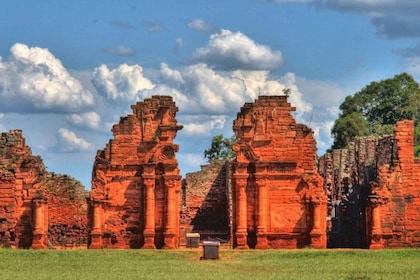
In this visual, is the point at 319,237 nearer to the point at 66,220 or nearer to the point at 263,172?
the point at 263,172

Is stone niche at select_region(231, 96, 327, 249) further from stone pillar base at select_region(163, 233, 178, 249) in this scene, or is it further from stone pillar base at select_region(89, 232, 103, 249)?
stone pillar base at select_region(89, 232, 103, 249)

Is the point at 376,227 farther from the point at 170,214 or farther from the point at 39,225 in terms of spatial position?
the point at 39,225

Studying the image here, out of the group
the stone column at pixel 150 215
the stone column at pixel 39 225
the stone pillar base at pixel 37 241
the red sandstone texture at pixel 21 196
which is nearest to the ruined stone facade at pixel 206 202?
the stone column at pixel 150 215

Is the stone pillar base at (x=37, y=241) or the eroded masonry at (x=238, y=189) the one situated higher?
the eroded masonry at (x=238, y=189)

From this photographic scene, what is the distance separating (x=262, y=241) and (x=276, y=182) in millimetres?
2373

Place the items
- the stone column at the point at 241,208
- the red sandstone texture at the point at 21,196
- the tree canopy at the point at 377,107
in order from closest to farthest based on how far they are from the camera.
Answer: the stone column at the point at 241,208 < the red sandstone texture at the point at 21,196 < the tree canopy at the point at 377,107

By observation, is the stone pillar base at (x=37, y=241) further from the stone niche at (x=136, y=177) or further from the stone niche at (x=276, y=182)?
the stone niche at (x=276, y=182)

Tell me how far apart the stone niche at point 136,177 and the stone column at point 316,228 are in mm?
5290

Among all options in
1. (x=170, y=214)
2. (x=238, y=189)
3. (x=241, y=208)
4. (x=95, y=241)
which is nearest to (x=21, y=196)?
(x=95, y=241)

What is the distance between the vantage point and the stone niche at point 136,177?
48.7m

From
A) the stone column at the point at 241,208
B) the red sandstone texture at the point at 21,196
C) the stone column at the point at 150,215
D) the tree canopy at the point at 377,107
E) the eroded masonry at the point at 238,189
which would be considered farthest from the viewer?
the tree canopy at the point at 377,107

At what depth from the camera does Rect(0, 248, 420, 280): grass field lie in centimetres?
3616

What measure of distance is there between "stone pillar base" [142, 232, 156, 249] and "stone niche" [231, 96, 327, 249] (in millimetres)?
3156

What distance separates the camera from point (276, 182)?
159 feet
